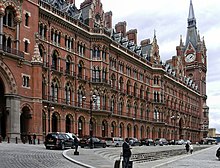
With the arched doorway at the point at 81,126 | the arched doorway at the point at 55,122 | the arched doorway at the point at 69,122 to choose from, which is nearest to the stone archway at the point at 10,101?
the arched doorway at the point at 55,122

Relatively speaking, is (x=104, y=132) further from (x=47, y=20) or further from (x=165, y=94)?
(x=165, y=94)

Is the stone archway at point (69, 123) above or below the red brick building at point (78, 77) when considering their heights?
below

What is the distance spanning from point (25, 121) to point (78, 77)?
636 inches

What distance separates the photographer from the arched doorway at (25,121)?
48.1 m

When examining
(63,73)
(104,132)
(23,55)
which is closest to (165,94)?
(104,132)

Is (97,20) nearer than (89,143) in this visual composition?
No

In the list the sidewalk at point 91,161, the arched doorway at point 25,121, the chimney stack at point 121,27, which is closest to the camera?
the sidewalk at point 91,161

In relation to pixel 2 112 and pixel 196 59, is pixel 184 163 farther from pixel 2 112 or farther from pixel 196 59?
pixel 196 59

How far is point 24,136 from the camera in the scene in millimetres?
47500

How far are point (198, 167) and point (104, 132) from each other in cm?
4096

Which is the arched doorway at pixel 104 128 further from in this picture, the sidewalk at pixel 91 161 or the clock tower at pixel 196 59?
the clock tower at pixel 196 59

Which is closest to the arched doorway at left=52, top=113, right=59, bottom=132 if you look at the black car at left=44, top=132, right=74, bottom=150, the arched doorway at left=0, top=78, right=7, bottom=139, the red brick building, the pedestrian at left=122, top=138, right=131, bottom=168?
the red brick building

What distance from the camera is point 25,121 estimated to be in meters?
48.4

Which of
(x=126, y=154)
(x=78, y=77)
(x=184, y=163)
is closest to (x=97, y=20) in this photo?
(x=78, y=77)
